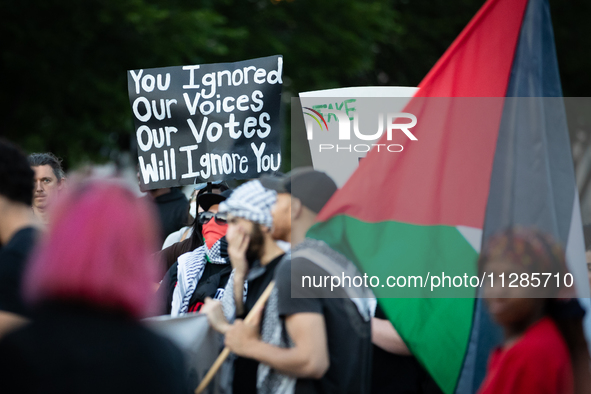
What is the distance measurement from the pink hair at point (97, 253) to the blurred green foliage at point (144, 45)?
9.67 meters

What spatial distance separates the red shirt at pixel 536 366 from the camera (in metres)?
2.16

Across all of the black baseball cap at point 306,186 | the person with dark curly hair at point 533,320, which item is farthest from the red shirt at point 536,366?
the black baseball cap at point 306,186

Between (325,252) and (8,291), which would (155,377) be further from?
(325,252)

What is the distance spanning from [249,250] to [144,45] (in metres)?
9.88

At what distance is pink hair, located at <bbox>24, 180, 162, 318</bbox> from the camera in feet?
5.53

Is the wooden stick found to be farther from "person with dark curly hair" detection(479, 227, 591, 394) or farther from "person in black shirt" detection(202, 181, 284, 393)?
"person with dark curly hair" detection(479, 227, 591, 394)

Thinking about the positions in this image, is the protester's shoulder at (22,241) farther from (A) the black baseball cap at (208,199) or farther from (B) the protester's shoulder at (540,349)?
(A) the black baseball cap at (208,199)

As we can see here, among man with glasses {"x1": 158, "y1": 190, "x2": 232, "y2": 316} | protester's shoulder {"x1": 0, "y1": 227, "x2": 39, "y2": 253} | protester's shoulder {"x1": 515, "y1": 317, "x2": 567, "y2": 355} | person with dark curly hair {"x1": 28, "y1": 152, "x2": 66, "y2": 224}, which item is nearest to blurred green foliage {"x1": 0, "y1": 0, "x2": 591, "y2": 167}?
person with dark curly hair {"x1": 28, "y1": 152, "x2": 66, "y2": 224}

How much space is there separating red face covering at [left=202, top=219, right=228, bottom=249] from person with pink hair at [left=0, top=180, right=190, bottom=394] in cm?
218

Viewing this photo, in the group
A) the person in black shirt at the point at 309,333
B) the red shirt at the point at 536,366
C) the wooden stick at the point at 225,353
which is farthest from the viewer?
the wooden stick at the point at 225,353

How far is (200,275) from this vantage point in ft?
12.6

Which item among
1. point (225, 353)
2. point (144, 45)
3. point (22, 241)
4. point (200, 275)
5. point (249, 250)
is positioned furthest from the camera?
point (144, 45)

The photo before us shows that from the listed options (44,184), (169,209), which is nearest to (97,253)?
(44,184)

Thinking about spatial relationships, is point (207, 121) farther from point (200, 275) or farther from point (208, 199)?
point (200, 275)
